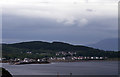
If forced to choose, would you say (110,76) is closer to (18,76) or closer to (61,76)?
(61,76)

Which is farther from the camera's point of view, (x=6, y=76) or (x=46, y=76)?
(x=46, y=76)

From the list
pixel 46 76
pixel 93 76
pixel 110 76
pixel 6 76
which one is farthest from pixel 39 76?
pixel 6 76

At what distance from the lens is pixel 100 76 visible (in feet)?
350

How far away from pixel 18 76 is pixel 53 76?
42.8 feet

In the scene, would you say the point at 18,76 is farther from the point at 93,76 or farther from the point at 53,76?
the point at 93,76

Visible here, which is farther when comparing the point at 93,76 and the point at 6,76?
the point at 93,76

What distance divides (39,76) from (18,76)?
7.82 m

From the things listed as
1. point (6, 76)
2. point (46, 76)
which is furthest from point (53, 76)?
point (6, 76)

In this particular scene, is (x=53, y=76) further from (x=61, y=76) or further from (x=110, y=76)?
(x=110, y=76)

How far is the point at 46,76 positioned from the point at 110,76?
78.9 feet

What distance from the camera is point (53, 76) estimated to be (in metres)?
107

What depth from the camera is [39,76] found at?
4149 inches

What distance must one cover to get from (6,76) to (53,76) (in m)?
38.8

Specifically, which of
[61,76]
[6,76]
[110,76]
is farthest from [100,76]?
[6,76]
